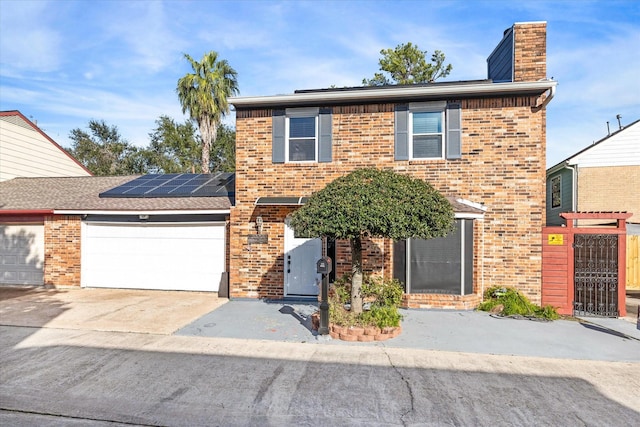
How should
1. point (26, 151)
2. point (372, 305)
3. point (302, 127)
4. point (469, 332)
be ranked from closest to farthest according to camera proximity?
point (469, 332)
point (372, 305)
point (302, 127)
point (26, 151)

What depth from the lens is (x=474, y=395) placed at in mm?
4715

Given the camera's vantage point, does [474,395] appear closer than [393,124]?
Yes

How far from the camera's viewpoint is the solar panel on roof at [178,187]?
1188cm

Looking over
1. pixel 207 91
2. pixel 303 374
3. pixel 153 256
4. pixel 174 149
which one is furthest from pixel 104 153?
pixel 303 374

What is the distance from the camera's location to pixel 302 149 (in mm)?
10117

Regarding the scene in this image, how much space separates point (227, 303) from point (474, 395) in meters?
6.81

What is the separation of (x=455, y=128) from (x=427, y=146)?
0.81 meters

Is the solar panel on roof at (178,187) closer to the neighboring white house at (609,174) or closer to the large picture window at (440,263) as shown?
the large picture window at (440,263)

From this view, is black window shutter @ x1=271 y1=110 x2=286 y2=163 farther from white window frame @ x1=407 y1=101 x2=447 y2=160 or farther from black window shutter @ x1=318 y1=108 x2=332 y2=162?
white window frame @ x1=407 y1=101 x2=447 y2=160

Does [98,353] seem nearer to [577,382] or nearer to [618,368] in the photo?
[577,382]

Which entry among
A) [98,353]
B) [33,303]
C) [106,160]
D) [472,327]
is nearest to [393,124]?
[472,327]

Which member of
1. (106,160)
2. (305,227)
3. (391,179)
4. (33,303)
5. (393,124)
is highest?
(106,160)

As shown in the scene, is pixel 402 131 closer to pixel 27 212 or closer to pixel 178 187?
pixel 178 187

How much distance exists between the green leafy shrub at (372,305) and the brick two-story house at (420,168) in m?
0.82
